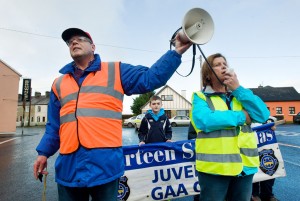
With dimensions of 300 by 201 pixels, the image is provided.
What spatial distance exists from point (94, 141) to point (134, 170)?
2414 millimetres

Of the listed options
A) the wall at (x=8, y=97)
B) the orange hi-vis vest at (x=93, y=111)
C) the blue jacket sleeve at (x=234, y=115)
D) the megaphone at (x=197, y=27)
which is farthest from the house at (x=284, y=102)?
the orange hi-vis vest at (x=93, y=111)

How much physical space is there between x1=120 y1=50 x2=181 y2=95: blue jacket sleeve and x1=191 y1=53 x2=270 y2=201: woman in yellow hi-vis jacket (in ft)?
1.61

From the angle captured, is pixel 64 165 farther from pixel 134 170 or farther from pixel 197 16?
pixel 134 170

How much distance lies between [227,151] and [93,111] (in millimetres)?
1139

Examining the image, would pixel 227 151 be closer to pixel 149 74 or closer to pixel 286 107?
pixel 149 74

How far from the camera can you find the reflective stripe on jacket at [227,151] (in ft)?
6.29

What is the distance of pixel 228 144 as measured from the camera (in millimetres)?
1988

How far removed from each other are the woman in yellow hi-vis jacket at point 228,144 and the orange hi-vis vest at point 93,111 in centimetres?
76

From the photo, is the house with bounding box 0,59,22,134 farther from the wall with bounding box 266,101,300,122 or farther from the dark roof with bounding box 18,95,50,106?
the wall with bounding box 266,101,300,122

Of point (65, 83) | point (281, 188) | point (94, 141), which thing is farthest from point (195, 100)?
point (281, 188)

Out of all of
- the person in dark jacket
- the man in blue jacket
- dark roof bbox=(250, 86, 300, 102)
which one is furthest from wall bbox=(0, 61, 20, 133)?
dark roof bbox=(250, 86, 300, 102)

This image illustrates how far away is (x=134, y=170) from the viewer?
3930mm

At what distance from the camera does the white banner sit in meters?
3.87

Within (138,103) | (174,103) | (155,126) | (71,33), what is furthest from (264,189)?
(138,103)
